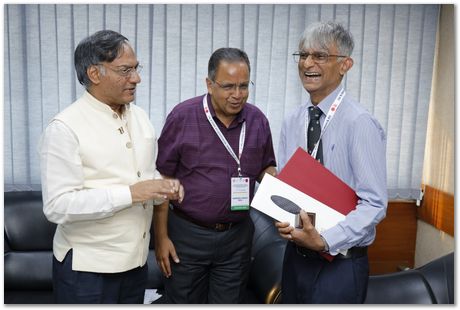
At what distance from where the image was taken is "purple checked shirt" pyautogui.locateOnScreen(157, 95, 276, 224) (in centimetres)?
205

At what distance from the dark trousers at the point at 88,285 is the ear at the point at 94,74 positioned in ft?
1.97

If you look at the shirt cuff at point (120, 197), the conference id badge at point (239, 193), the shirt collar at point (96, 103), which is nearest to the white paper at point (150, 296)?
the conference id badge at point (239, 193)

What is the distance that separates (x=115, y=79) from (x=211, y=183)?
26.2 inches

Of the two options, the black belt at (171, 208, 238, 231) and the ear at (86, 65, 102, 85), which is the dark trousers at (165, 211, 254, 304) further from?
the ear at (86, 65, 102, 85)

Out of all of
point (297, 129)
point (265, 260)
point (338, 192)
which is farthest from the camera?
point (265, 260)

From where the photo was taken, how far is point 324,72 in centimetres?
153

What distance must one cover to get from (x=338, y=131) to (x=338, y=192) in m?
0.20

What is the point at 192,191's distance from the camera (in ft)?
6.78

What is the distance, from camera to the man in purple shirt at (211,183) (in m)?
2.05

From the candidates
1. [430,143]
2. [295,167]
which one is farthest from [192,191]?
[430,143]

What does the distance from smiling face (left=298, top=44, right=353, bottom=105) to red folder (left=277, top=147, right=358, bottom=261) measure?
0.24 metres

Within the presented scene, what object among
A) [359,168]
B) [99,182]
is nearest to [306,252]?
[359,168]

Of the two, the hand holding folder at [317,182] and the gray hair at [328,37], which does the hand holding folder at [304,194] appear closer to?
the hand holding folder at [317,182]

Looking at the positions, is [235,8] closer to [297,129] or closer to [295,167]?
[297,129]
